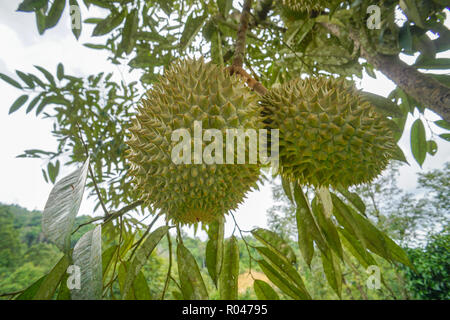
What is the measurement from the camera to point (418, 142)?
115 cm

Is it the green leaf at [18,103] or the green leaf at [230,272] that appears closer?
the green leaf at [230,272]

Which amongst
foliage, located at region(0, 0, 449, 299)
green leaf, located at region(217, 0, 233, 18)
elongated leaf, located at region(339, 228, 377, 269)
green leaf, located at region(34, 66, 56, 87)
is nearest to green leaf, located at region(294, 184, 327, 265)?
foliage, located at region(0, 0, 449, 299)

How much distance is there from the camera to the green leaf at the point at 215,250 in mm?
892

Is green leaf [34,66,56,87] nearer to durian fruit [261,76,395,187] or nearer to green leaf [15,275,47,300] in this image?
green leaf [15,275,47,300]

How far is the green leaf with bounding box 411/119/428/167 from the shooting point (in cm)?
112

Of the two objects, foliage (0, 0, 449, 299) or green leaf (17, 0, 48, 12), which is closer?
foliage (0, 0, 449, 299)

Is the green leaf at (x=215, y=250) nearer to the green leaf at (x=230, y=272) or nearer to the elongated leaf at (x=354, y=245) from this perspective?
the green leaf at (x=230, y=272)

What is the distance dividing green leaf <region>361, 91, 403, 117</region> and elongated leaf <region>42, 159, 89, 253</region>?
102cm

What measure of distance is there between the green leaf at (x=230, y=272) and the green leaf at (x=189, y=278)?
0.12 m

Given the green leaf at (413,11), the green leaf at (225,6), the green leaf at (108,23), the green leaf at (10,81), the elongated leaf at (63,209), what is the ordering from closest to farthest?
the elongated leaf at (63,209) → the green leaf at (413,11) → the green leaf at (225,6) → the green leaf at (108,23) → the green leaf at (10,81)

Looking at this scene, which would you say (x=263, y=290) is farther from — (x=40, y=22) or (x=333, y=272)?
(x=40, y=22)

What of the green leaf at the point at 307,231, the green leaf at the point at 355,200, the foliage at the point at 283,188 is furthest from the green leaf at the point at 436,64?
the green leaf at the point at 307,231

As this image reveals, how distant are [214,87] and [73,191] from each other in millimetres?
504
